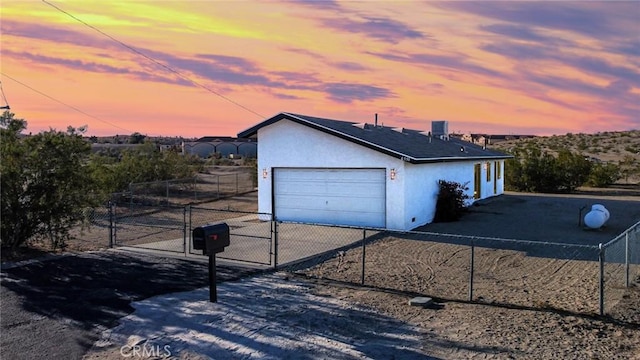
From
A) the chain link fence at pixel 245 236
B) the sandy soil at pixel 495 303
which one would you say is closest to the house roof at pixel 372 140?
the chain link fence at pixel 245 236

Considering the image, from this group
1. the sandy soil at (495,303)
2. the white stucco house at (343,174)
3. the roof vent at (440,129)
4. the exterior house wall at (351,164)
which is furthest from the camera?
the roof vent at (440,129)

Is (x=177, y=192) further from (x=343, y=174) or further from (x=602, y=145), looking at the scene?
(x=602, y=145)

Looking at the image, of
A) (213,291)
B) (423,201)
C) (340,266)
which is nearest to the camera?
(213,291)

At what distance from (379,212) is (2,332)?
13.0 metres

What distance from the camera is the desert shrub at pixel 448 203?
70.3 feet

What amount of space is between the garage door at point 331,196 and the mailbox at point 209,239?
9949 mm

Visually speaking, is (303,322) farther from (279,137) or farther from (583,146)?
(583,146)

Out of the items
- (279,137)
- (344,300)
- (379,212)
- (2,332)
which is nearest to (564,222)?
(379,212)

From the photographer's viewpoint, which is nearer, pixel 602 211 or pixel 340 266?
pixel 340 266

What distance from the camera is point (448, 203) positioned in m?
21.5

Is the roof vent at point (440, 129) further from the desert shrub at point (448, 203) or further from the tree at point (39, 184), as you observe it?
the tree at point (39, 184)

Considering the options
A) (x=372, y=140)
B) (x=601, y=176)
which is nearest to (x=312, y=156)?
(x=372, y=140)

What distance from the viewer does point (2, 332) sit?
8422 millimetres

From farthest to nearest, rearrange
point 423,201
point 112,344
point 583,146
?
1. point 583,146
2. point 423,201
3. point 112,344
